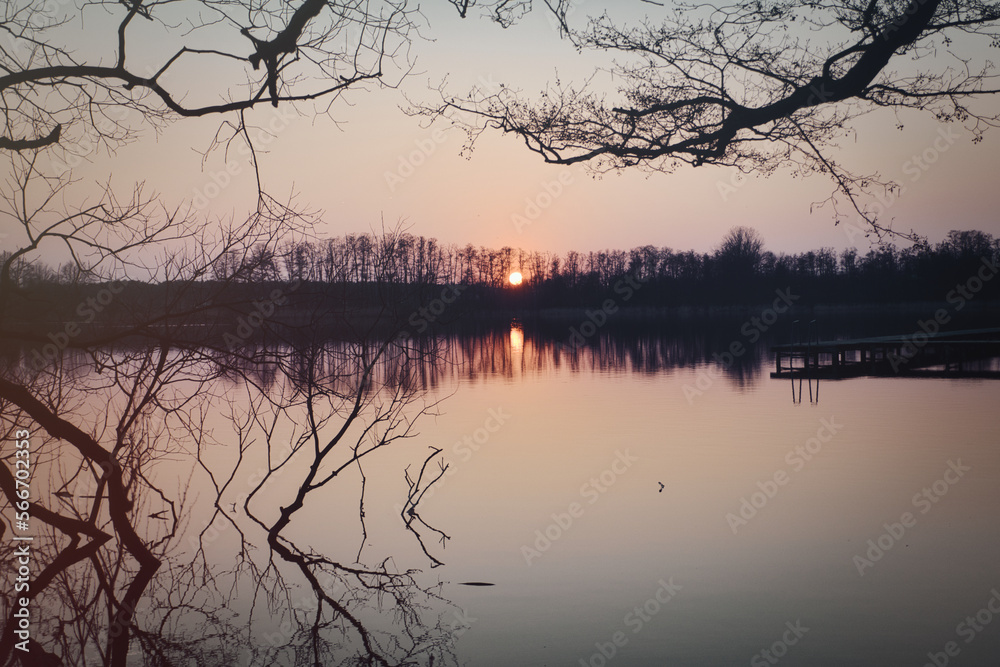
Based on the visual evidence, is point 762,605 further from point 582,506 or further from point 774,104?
point 774,104

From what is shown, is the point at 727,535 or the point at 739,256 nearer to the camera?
the point at 727,535

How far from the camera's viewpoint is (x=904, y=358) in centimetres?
2905

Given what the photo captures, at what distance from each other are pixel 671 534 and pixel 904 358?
23.5m

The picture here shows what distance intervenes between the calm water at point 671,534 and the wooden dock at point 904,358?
7.70 meters

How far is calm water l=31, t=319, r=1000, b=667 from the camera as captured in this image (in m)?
6.19

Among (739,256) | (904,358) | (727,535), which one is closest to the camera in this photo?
(727,535)

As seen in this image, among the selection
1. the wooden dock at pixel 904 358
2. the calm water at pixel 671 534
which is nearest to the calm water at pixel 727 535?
the calm water at pixel 671 534

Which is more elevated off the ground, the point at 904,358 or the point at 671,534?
the point at 904,358

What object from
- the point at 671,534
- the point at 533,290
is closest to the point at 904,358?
the point at 671,534

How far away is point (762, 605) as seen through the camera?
671 centimetres

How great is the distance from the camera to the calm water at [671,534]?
6188mm

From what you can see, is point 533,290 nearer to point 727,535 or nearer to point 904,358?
point 904,358

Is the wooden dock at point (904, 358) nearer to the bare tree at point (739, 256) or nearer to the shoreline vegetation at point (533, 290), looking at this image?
the shoreline vegetation at point (533, 290)

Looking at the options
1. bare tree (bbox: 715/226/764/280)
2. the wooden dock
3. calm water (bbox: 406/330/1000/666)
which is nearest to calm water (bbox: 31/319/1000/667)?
calm water (bbox: 406/330/1000/666)
